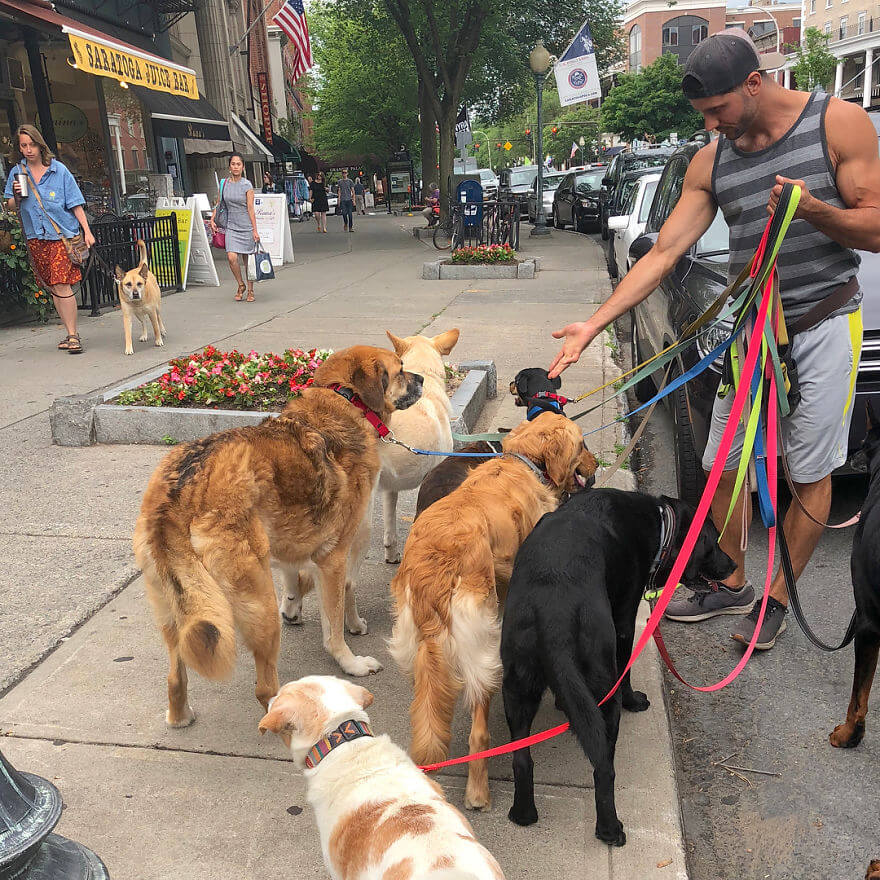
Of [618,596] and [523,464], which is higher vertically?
[523,464]

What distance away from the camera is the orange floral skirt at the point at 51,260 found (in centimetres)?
902

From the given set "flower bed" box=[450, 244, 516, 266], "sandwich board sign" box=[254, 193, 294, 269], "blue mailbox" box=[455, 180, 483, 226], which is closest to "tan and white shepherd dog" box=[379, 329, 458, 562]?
"flower bed" box=[450, 244, 516, 266]

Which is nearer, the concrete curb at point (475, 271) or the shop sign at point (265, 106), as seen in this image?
the concrete curb at point (475, 271)

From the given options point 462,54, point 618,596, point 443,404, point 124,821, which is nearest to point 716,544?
point 618,596

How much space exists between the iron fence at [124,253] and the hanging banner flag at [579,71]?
13.7 m

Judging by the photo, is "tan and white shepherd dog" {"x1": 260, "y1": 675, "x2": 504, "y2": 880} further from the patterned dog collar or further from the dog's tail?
the dog's tail

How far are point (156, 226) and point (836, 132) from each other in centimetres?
1269

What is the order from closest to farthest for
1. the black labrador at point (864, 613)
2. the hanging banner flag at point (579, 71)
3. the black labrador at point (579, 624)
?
the black labrador at point (579, 624) < the black labrador at point (864, 613) < the hanging banner flag at point (579, 71)

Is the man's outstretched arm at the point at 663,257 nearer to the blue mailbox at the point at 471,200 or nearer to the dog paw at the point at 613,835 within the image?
the dog paw at the point at 613,835

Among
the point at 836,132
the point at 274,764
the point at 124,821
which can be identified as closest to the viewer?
the point at 124,821

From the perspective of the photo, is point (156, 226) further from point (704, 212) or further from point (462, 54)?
point (462, 54)

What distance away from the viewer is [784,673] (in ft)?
11.9

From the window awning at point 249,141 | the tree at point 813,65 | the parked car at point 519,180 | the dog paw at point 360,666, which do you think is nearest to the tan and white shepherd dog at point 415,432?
the dog paw at point 360,666

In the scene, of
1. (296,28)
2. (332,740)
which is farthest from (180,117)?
(332,740)
